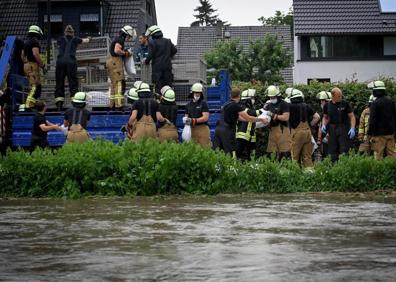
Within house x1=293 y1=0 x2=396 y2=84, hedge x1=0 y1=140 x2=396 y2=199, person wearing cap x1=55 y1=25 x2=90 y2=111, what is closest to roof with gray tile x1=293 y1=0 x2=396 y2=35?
house x1=293 y1=0 x2=396 y2=84

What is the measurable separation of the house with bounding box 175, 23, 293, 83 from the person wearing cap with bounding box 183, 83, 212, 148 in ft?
172

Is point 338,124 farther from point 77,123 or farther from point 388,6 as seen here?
point 388,6

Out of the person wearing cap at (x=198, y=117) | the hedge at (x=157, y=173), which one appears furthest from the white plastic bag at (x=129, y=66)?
the hedge at (x=157, y=173)

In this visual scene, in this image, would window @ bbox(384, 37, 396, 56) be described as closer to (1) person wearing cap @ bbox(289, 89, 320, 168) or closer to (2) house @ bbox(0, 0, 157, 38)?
(2) house @ bbox(0, 0, 157, 38)

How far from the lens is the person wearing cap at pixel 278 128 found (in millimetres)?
18656

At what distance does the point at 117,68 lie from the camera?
767 inches

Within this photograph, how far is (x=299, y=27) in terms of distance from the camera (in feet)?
181

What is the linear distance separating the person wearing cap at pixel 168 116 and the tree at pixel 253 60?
138 feet

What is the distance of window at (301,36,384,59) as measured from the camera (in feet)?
181

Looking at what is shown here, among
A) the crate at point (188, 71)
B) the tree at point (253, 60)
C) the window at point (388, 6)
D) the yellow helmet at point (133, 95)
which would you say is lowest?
the yellow helmet at point (133, 95)

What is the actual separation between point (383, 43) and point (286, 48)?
1082 centimetres

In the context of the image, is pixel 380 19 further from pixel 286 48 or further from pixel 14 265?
pixel 14 265

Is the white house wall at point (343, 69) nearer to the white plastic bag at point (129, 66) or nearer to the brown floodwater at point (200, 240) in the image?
the white plastic bag at point (129, 66)

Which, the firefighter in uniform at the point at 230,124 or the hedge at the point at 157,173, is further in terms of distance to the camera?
the firefighter in uniform at the point at 230,124
